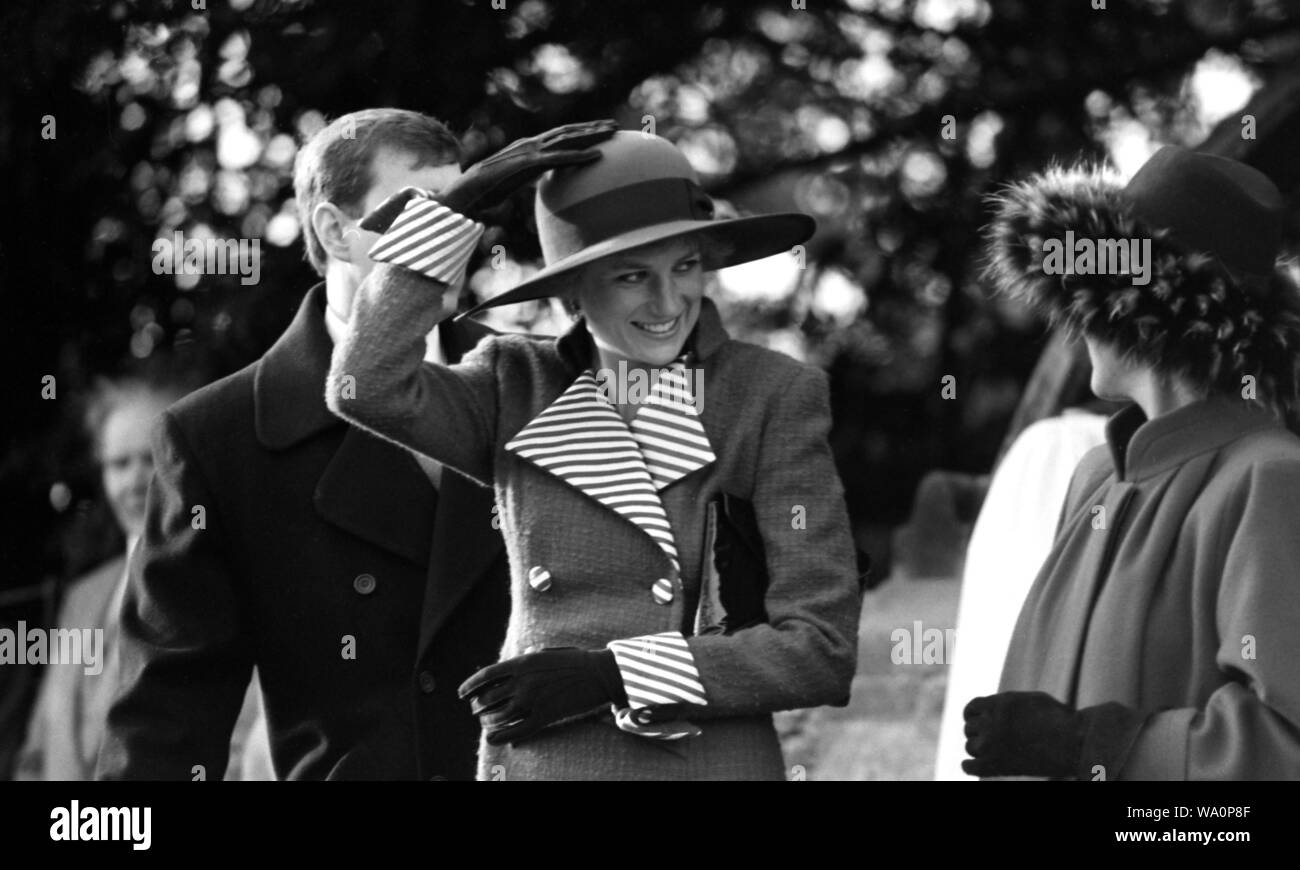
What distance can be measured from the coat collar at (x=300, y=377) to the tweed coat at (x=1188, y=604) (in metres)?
0.88

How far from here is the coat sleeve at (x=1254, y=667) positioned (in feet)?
7.32

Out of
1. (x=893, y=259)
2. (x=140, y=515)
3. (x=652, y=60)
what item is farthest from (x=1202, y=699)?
(x=140, y=515)

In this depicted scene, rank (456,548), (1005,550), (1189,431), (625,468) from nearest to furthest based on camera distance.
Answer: (625,468) < (1189,431) < (456,548) < (1005,550)

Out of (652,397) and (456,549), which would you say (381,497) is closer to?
(456,549)

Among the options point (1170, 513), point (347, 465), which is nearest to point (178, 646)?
point (347, 465)

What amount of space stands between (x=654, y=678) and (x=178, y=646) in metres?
0.77

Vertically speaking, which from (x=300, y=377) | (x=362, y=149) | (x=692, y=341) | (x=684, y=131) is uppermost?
(x=684, y=131)

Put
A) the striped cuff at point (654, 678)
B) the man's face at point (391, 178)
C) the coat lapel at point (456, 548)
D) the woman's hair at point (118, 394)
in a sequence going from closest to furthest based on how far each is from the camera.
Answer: the striped cuff at point (654, 678)
the coat lapel at point (456, 548)
the man's face at point (391, 178)
the woman's hair at point (118, 394)

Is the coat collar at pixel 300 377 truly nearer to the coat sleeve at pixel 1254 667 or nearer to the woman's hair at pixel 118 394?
the woman's hair at pixel 118 394

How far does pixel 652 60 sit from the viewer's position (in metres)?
3.32

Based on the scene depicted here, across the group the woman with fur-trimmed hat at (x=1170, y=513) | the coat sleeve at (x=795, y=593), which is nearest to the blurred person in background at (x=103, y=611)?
the coat sleeve at (x=795, y=593)

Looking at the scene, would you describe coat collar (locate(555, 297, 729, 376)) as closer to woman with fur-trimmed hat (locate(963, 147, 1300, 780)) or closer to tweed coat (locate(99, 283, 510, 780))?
tweed coat (locate(99, 283, 510, 780))

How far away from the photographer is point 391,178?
2713 millimetres
